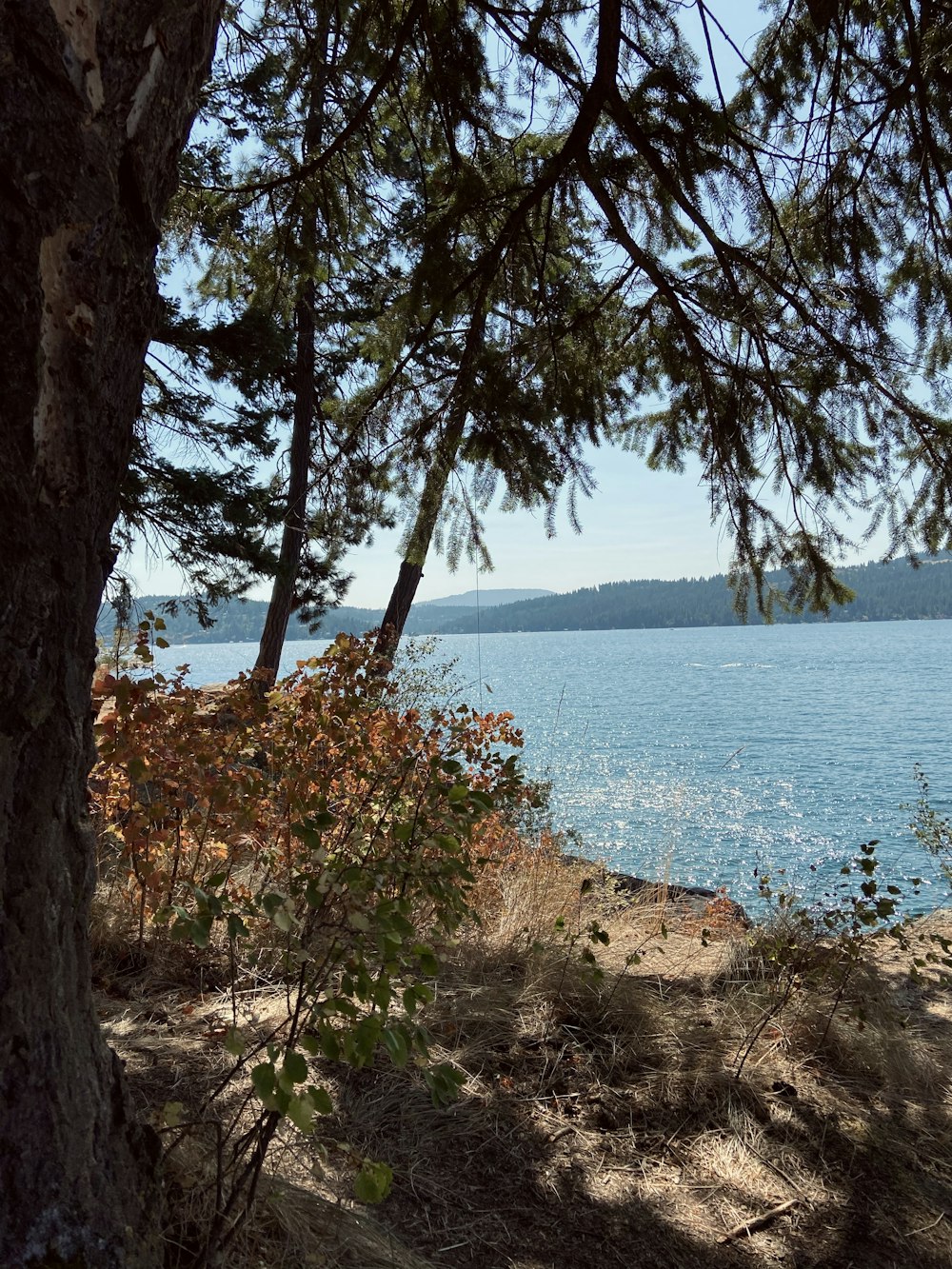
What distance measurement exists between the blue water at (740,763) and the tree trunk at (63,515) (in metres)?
3.27

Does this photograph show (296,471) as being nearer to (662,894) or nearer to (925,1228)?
(662,894)

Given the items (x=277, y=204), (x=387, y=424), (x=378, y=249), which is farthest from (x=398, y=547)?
(x=378, y=249)

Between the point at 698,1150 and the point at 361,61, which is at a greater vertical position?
the point at 361,61

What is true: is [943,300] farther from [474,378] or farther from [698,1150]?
[698,1150]

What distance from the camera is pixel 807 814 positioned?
1213 cm

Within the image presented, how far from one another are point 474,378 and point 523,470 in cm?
48

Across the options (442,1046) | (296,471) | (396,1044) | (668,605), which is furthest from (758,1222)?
(668,605)

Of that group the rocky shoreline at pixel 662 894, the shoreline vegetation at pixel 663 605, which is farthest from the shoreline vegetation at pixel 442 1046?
the shoreline vegetation at pixel 663 605

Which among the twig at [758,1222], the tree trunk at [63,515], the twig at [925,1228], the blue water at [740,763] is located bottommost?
the blue water at [740,763]

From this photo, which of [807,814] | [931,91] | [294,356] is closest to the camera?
[931,91]

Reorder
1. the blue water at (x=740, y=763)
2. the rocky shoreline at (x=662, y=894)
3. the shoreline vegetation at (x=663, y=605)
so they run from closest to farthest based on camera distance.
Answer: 1. the rocky shoreline at (x=662, y=894)
2. the blue water at (x=740, y=763)
3. the shoreline vegetation at (x=663, y=605)

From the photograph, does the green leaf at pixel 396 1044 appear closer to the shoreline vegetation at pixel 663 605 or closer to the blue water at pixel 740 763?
the blue water at pixel 740 763

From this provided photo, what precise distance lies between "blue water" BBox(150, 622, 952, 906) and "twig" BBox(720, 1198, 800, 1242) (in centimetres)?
→ 183

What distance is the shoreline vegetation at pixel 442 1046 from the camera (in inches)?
57.1
